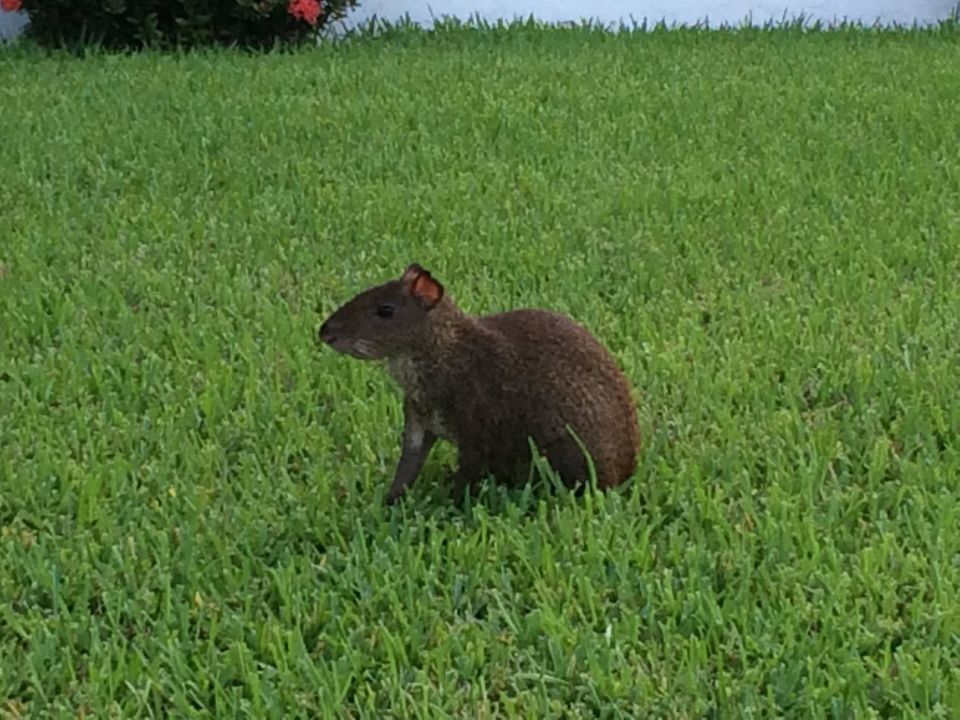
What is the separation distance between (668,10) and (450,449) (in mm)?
6450

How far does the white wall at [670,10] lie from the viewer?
9.08 metres

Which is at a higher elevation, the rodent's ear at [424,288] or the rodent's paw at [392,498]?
the rodent's ear at [424,288]

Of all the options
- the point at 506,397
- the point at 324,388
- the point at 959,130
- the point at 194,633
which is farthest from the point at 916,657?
the point at 959,130

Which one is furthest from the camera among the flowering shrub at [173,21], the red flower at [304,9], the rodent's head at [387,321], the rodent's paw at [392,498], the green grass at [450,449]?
the flowering shrub at [173,21]

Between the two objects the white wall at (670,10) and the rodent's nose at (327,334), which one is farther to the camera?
the white wall at (670,10)

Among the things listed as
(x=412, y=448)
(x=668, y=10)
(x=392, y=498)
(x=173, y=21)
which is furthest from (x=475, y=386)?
(x=668, y=10)

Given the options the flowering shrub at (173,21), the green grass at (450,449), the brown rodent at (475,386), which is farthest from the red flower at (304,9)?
the brown rodent at (475,386)

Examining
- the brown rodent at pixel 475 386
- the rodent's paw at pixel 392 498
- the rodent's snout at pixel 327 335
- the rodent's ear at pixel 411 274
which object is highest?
the rodent's ear at pixel 411 274

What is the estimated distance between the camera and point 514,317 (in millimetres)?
3186

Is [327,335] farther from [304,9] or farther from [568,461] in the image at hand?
[304,9]

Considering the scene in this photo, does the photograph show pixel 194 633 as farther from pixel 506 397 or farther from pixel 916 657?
pixel 916 657

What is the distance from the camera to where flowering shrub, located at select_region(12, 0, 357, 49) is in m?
8.12

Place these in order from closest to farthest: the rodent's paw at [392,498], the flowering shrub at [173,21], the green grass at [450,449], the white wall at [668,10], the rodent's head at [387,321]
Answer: the green grass at [450,449] → the rodent's head at [387,321] → the rodent's paw at [392,498] → the flowering shrub at [173,21] → the white wall at [668,10]

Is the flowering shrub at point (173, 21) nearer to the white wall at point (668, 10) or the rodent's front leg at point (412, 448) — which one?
the white wall at point (668, 10)
